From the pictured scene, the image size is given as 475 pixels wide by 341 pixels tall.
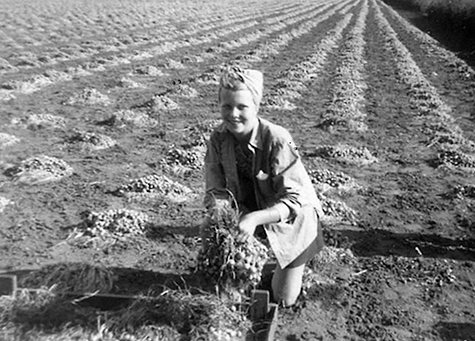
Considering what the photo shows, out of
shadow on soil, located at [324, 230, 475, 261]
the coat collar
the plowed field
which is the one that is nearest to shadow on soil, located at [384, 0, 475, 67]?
the plowed field

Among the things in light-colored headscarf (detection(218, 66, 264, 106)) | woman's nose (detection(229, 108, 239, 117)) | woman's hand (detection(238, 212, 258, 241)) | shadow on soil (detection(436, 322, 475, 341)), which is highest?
light-colored headscarf (detection(218, 66, 264, 106))

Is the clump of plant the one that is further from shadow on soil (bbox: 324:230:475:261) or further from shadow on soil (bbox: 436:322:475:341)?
shadow on soil (bbox: 324:230:475:261)

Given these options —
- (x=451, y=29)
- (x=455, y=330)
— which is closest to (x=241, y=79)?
(x=455, y=330)

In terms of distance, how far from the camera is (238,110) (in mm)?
3674

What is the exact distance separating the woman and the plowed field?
611 millimetres

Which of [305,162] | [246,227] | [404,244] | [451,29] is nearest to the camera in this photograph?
[246,227]

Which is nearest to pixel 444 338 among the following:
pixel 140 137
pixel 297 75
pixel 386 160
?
pixel 386 160

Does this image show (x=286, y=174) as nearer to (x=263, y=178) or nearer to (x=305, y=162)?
(x=263, y=178)

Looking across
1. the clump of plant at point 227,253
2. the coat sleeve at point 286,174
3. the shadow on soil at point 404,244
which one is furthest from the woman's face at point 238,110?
the shadow on soil at point 404,244

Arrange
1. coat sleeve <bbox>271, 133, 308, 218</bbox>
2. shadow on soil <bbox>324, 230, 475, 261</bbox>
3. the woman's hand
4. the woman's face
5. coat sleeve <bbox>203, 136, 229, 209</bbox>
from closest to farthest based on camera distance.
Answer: the woman's hand → the woman's face → coat sleeve <bbox>271, 133, 308, 218</bbox> → coat sleeve <bbox>203, 136, 229, 209</bbox> → shadow on soil <bbox>324, 230, 475, 261</bbox>

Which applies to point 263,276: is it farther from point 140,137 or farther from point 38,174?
point 140,137

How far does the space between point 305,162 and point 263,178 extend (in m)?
3.80

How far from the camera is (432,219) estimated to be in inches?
237

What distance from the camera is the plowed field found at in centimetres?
454
